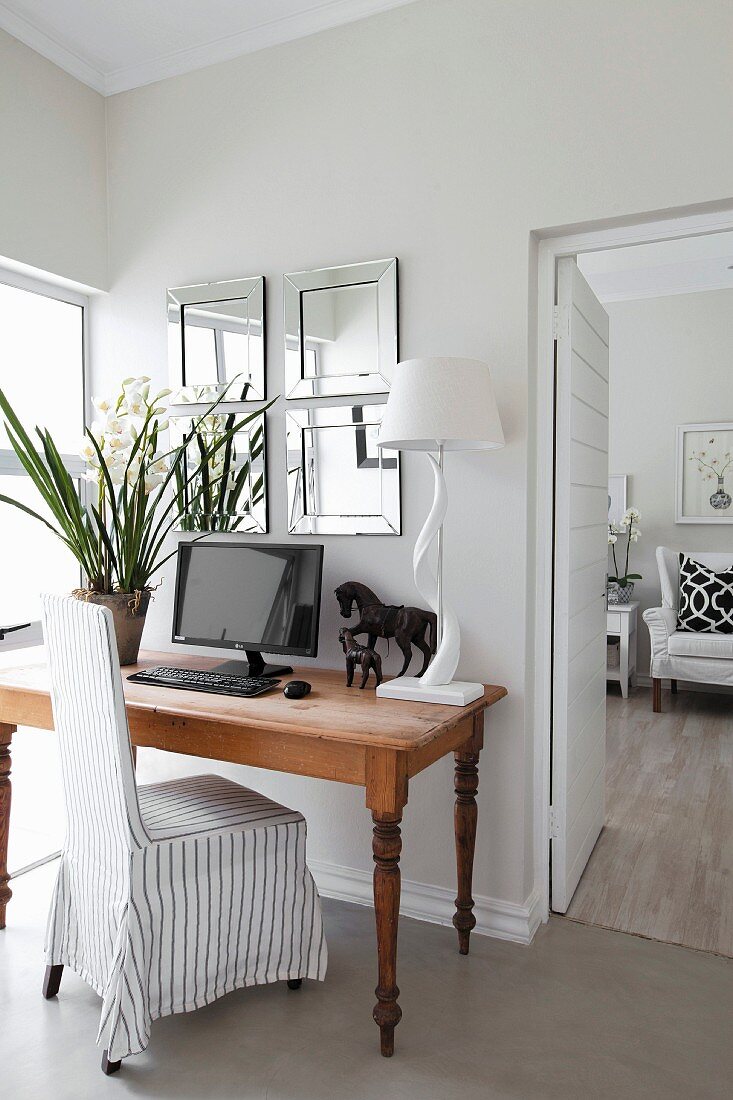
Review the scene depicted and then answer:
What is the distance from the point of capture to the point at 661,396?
571 cm

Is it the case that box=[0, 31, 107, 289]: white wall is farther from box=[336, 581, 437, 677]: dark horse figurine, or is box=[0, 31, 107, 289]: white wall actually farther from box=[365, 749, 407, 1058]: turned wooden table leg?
box=[365, 749, 407, 1058]: turned wooden table leg

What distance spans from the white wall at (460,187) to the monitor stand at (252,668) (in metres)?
0.20

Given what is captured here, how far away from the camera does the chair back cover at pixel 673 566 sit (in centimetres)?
534

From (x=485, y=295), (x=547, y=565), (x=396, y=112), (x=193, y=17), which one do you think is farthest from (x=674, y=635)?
(x=193, y=17)

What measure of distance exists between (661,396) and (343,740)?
4698 mm

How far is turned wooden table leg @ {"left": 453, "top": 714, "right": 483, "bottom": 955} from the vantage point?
7.27 feet

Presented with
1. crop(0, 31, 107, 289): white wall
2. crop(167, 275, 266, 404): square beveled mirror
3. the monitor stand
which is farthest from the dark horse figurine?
crop(0, 31, 107, 289): white wall

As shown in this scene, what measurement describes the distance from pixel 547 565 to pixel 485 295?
0.81m

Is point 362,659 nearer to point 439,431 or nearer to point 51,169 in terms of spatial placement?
point 439,431

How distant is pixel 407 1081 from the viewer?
176 cm

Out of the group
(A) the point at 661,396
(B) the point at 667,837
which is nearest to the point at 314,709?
(B) the point at 667,837

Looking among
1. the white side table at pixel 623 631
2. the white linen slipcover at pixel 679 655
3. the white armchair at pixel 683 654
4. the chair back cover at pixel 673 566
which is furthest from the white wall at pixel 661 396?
the white armchair at pixel 683 654

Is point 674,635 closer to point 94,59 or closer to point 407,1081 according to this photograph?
point 407,1081

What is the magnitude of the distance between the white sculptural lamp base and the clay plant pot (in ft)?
2.92
